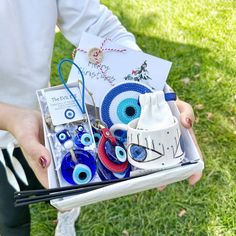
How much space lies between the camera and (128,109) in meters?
0.84

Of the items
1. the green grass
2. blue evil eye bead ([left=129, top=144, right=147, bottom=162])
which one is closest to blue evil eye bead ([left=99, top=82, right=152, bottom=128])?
blue evil eye bead ([left=129, top=144, right=147, bottom=162])

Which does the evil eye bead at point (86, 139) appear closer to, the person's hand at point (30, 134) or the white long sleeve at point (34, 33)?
the person's hand at point (30, 134)

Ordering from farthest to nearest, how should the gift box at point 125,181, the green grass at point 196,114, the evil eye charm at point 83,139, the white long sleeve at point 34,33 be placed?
the green grass at point 196,114 < the white long sleeve at point 34,33 < the evil eye charm at point 83,139 < the gift box at point 125,181

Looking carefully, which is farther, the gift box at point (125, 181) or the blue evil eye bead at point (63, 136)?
the blue evil eye bead at point (63, 136)

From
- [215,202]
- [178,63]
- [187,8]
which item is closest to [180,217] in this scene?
[215,202]

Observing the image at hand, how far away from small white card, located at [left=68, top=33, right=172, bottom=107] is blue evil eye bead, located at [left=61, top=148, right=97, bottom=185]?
0.42 ft

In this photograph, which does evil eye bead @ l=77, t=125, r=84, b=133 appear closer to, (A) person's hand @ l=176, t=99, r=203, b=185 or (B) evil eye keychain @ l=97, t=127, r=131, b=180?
(B) evil eye keychain @ l=97, t=127, r=131, b=180

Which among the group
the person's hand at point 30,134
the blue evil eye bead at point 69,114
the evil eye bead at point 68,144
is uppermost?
the blue evil eye bead at point 69,114

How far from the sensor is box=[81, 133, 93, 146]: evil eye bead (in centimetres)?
79

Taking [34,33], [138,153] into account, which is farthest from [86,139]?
[34,33]

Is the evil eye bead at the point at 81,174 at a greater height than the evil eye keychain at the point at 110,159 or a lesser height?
lesser

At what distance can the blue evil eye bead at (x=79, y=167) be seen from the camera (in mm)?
763

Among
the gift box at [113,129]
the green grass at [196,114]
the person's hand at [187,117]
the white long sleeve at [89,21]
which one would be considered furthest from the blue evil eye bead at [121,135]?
the green grass at [196,114]

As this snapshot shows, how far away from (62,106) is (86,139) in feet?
0.26
